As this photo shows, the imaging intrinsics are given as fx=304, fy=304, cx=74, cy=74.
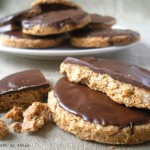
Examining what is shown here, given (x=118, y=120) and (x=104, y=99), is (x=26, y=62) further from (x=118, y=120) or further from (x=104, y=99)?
(x=118, y=120)

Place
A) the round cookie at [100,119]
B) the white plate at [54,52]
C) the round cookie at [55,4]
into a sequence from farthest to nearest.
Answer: the round cookie at [55,4] → the white plate at [54,52] → the round cookie at [100,119]

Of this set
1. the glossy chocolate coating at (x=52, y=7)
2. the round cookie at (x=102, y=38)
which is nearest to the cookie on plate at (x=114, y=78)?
the round cookie at (x=102, y=38)

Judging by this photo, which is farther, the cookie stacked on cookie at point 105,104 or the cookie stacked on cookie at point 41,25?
the cookie stacked on cookie at point 41,25

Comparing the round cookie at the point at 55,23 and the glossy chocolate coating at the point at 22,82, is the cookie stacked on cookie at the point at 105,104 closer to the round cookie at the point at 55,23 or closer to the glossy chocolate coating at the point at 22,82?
the glossy chocolate coating at the point at 22,82

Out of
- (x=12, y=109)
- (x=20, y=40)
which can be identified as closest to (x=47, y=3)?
(x=20, y=40)

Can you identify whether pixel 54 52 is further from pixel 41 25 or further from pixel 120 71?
pixel 120 71

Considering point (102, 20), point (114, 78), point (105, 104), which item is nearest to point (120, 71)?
point (114, 78)

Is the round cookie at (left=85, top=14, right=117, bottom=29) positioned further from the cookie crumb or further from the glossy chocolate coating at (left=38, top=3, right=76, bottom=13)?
the cookie crumb

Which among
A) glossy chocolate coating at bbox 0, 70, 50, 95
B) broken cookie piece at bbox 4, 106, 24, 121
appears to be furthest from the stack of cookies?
broken cookie piece at bbox 4, 106, 24, 121
